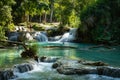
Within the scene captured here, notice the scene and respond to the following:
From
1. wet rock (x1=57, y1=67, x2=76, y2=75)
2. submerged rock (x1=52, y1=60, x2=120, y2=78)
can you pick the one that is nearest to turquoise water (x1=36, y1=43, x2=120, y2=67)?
submerged rock (x1=52, y1=60, x2=120, y2=78)

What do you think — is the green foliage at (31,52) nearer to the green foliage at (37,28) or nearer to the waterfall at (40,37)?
the waterfall at (40,37)

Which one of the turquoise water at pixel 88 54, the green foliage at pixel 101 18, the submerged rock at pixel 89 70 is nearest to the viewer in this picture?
the submerged rock at pixel 89 70

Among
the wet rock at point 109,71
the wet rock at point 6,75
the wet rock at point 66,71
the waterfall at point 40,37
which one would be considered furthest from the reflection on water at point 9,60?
the waterfall at point 40,37

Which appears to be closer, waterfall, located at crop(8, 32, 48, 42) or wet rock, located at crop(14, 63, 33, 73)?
wet rock, located at crop(14, 63, 33, 73)

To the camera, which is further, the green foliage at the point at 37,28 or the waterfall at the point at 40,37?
the green foliage at the point at 37,28

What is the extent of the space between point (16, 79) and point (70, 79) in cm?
305

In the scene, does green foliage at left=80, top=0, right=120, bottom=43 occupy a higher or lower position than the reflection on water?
higher

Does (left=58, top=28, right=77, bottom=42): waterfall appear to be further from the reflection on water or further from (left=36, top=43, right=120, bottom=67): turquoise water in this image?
the reflection on water

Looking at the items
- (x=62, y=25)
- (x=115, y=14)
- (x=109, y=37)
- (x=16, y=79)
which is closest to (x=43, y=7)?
(x=16, y=79)

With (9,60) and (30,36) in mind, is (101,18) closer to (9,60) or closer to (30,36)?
(30,36)

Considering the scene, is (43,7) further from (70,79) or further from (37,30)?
(37,30)

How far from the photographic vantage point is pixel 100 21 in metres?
42.8

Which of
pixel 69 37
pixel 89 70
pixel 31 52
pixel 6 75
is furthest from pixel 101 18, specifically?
pixel 6 75

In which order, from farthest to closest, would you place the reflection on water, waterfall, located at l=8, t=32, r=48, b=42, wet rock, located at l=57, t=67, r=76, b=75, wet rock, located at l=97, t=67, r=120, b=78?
waterfall, located at l=8, t=32, r=48, b=42 < the reflection on water < wet rock, located at l=57, t=67, r=76, b=75 < wet rock, located at l=97, t=67, r=120, b=78
